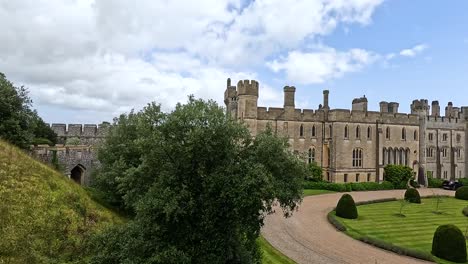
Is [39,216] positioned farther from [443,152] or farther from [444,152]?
[444,152]

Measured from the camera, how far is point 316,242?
2147cm

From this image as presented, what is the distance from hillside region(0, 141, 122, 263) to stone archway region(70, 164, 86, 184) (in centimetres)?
883

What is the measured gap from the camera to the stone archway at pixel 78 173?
86.7 ft

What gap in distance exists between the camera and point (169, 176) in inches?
445

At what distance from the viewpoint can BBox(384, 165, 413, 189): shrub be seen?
46.6 meters

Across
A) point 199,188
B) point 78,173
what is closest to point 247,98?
point 78,173

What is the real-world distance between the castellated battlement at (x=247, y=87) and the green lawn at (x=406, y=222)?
16.9 meters

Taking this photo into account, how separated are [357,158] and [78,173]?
33.6m

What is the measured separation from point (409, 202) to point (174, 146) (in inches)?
1214

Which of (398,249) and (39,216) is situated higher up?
(39,216)

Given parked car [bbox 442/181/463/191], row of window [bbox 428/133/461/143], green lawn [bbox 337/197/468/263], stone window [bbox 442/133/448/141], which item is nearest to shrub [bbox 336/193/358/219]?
green lawn [bbox 337/197/468/263]

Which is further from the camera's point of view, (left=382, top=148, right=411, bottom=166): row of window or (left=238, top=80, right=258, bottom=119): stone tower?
(left=382, top=148, right=411, bottom=166): row of window

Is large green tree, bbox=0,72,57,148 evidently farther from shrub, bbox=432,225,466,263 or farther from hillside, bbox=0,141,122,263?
shrub, bbox=432,225,466,263

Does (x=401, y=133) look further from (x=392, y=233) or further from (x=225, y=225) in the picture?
(x=225, y=225)
